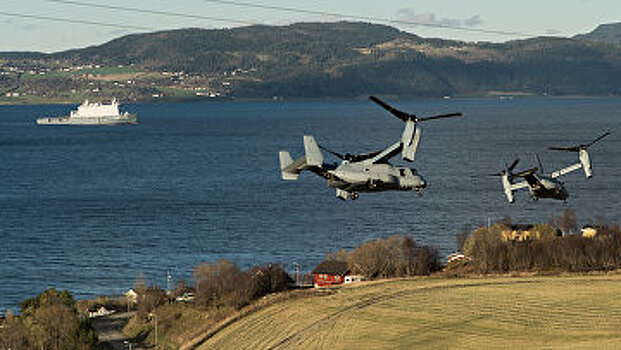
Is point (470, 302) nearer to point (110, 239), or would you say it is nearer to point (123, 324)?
point (123, 324)

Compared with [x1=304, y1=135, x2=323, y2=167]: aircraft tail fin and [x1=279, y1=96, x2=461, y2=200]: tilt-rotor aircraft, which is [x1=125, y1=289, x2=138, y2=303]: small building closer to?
[x1=279, y1=96, x2=461, y2=200]: tilt-rotor aircraft

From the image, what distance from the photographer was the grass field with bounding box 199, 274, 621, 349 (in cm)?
7444

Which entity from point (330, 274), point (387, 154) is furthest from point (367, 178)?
point (330, 274)

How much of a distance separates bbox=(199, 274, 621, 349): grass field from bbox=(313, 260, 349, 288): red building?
5008 millimetres

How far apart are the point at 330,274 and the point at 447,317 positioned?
2205 centimetres

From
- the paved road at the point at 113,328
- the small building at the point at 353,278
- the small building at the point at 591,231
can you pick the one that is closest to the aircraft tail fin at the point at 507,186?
the paved road at the point at 113,328

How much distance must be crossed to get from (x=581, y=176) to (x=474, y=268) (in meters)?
73.4

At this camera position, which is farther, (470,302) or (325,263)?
(325,263)

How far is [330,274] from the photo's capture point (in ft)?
334

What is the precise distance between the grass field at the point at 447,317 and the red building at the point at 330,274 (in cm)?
501

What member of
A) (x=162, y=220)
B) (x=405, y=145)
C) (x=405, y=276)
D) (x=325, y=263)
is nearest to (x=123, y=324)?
(x=325, y=263)

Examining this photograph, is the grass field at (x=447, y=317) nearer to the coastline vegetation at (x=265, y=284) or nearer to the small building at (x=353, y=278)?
the coastline vegetation at (x=265, y=284)

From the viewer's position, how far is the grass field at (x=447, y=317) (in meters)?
74.4

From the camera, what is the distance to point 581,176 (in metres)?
168
